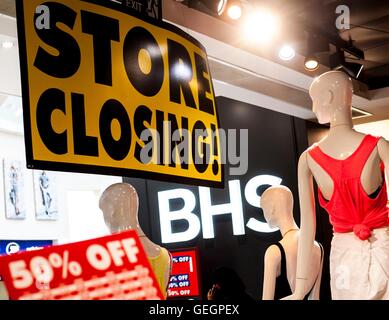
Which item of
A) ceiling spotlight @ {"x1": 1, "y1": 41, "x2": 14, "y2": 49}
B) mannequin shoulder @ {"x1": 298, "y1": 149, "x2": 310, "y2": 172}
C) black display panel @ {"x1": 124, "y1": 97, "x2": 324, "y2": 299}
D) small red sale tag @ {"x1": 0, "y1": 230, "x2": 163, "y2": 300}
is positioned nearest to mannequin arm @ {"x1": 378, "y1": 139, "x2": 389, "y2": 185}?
mannequin shoulder @ {"x1": 298, "y1": 149, "x2": 310, "y2": 172}

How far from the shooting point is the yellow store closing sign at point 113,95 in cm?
195

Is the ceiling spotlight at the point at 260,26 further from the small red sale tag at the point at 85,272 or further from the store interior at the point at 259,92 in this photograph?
the small red sale tag at the point at 85,272

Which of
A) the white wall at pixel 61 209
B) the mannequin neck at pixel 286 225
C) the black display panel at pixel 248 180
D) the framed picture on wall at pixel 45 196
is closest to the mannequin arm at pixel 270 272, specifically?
the mannequin neck at pixel 286 225

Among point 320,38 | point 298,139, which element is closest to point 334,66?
point 320,38

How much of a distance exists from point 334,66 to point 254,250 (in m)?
2.10

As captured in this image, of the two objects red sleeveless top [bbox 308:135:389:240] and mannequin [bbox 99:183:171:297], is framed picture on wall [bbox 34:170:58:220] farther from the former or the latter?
red sleeveless top [bbox 308:135:389:240]

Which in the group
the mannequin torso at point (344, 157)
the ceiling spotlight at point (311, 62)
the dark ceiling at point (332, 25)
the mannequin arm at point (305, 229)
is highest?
the dark ceiling at point (332, 25)

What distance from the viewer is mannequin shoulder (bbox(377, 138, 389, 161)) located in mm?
2232

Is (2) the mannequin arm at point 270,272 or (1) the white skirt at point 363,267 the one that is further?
(2) the mannequin arm at point 270,272

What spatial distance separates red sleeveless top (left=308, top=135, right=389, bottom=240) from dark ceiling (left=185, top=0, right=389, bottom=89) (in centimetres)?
232

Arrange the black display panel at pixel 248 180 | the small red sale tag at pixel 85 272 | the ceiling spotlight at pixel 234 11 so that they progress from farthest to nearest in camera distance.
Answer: the black display panel at pixel 248 180, the ceiling spotlight at pixel 234 11, the small red sale tag at pixel 85 272

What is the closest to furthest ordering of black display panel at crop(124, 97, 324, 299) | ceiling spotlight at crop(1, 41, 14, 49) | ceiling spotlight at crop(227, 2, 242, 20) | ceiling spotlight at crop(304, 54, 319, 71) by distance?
ceiling spotlight at crop(227, 2, 242, 20), ceiling spotlight at crop(1, 41, 14, 49), ceiling spotlight at crop(304, 54, 319, 71), black display panel at crop(124, 97, 324, 299)

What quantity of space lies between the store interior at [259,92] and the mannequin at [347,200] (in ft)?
6.43

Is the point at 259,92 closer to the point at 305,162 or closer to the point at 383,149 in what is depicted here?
the point at 305,162
